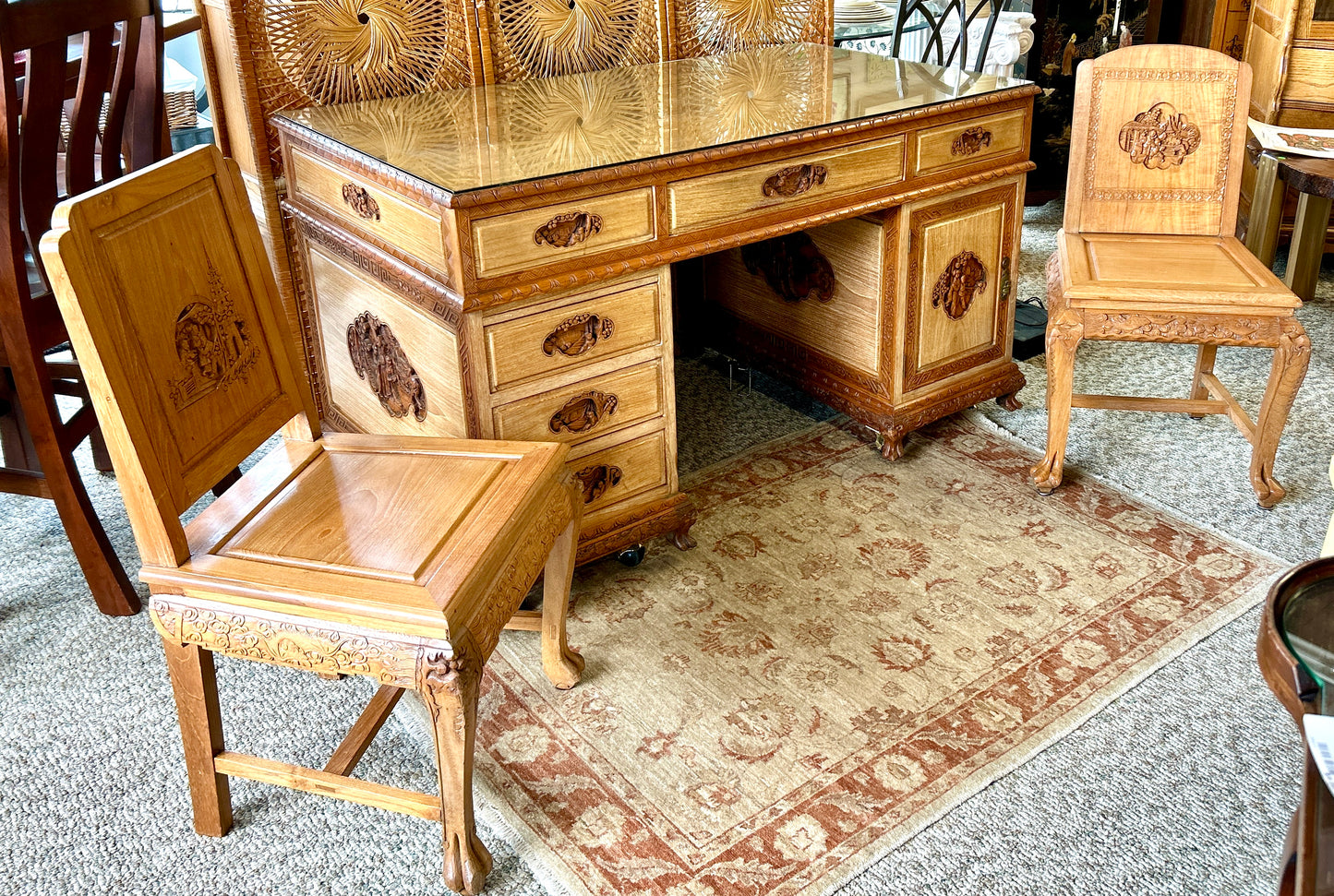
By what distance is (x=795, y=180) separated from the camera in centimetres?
221

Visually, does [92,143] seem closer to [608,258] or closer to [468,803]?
[608,258]

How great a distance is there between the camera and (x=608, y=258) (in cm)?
200

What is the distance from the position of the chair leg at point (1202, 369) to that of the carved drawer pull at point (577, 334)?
150cm

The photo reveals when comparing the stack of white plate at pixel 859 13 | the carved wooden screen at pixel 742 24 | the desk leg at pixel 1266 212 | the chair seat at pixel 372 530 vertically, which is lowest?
the desk leg at pixel 1266 212

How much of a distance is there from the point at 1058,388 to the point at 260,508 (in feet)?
5.32

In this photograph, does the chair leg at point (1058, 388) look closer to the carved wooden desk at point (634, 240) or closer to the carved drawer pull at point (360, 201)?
the carved wooden desk at point (634, 240)

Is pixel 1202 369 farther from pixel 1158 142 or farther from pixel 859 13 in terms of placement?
pixel 859 13

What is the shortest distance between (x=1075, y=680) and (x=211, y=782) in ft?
4.53

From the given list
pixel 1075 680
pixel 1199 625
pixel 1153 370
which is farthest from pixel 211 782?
pixel 1153 370

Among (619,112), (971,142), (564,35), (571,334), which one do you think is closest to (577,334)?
(571,334)

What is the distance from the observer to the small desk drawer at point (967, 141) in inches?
Result: 94.1

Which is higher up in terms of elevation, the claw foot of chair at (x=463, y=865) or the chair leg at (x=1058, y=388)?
the chair leg at (x=1058, y=388)

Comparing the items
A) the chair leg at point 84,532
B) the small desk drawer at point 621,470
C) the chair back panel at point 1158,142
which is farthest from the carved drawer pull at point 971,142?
the chair leg at point 84,532

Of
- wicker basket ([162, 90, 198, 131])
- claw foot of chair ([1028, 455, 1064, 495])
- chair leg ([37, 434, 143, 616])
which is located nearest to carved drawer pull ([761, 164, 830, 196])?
claw foot of chair ([1028, 455, 1064, 495])
